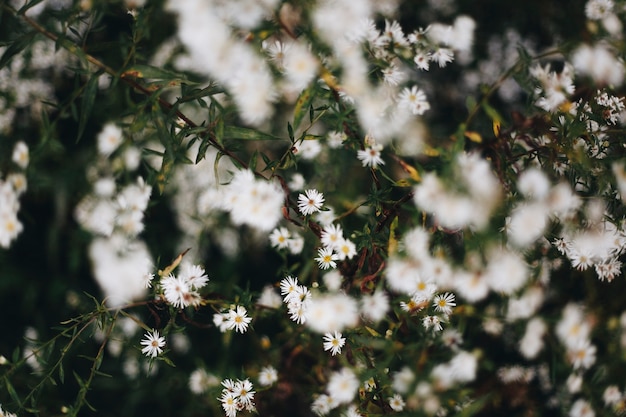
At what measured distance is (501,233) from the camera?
3.02 ft

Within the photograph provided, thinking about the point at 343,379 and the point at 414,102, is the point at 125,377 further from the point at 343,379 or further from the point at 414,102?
the point at 414,102

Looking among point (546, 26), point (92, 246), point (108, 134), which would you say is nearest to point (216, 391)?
point (92, 246)

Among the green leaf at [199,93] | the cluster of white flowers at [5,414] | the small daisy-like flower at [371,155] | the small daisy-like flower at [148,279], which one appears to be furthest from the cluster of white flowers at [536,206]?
the cluster of white flowers at [5,414]

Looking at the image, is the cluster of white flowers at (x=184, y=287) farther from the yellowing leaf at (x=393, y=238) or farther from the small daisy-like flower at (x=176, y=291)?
the yellowing leaf at (x=393, y=238)

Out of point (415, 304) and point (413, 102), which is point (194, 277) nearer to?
point (415, 304)

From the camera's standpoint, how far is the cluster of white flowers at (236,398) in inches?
38.7

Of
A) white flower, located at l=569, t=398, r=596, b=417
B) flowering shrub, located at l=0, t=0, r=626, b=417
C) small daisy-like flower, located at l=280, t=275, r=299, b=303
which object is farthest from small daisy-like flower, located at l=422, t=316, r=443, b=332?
white flower, located at l=569, t=398, r=596, b=417

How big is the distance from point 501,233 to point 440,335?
26cm

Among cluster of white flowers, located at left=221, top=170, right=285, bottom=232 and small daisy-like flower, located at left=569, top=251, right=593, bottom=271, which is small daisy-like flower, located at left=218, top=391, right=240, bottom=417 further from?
small daisy-like flower, located at left=569, top=251, right=593, bottom=271

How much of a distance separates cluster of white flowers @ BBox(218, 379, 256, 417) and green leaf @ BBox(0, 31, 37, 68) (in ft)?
2.82

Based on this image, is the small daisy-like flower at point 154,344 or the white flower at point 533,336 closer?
the small daisy-like flower at point 154,344

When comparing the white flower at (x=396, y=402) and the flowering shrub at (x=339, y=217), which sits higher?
the flowering shrub at (x=339, y=217)

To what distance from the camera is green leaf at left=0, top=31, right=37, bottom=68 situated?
102 cm

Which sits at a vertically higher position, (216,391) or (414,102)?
(414,102)
